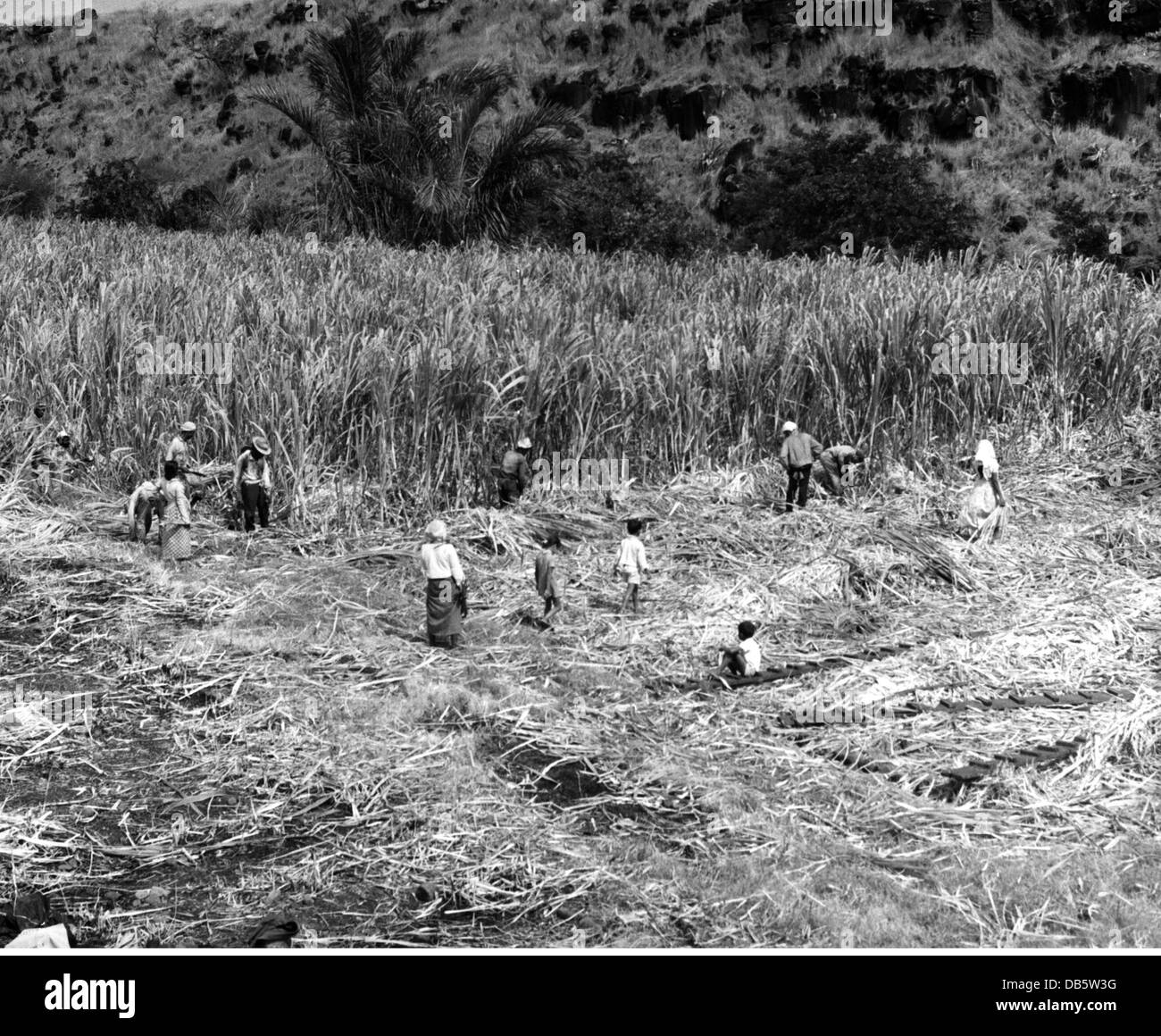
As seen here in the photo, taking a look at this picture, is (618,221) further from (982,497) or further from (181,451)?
(181,451)

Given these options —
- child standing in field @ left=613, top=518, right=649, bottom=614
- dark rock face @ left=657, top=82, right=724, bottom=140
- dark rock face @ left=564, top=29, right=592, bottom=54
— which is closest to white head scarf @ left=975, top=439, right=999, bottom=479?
child standing in field @ left=613, top=518, right=649, bottom=614

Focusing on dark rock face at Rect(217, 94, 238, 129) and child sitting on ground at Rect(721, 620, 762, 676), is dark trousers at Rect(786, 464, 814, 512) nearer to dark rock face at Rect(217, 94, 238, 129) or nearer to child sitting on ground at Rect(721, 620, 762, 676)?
child sitting on ground at Rect(721, 620, 762, 676)

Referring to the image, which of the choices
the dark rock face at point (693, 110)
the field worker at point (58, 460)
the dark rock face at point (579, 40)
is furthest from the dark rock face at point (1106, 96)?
the field worker at point (58, 460)

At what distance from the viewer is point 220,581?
9844 millimetres

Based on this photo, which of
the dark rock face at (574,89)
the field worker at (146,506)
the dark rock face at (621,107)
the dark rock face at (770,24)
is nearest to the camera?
the field worker at (146,506)

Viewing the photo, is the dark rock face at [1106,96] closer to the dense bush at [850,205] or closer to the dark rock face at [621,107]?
the dense bush at [850,205]

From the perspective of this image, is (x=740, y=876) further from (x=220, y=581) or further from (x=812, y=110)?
(x=812, y=110)

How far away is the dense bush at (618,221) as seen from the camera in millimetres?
32781

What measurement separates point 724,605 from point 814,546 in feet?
4.58

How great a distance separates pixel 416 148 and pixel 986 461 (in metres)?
19.5

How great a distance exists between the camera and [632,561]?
9.35m

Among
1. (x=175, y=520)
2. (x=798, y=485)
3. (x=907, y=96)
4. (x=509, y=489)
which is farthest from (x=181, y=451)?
(x=907, y=96)

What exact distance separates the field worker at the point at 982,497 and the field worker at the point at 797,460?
1240 millimetres

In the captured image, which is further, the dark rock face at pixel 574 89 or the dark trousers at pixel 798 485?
the dark rock face at pixel 574 89
